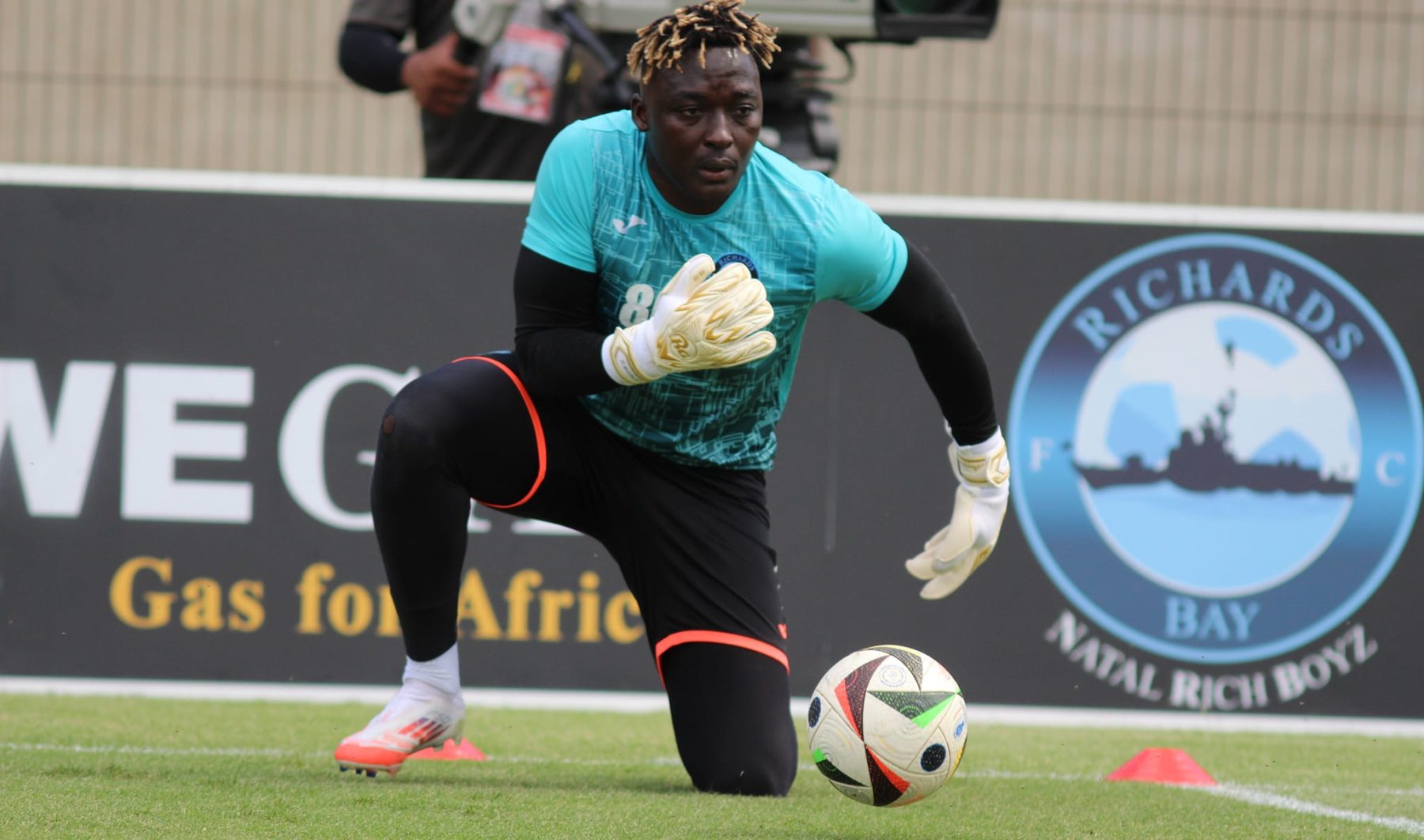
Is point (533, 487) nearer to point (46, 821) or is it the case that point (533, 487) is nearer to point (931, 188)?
point (46, 821)

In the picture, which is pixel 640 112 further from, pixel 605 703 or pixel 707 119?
pixel 605 703

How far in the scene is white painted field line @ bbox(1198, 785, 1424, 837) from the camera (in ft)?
12.1

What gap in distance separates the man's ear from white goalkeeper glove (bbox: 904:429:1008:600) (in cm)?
100

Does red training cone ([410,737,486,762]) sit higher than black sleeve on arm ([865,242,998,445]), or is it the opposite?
black sleeve on arm ([865,242,998,445])

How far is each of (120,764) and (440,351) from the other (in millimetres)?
2077

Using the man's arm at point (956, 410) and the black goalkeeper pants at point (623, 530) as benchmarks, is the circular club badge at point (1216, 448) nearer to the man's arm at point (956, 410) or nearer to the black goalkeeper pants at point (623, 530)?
the man's arm at point (956, 410)

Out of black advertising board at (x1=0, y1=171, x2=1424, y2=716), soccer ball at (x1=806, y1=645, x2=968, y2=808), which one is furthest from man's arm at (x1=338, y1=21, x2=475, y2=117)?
soccer ball at (x1=806, y1=645, x2=968, y2=808)

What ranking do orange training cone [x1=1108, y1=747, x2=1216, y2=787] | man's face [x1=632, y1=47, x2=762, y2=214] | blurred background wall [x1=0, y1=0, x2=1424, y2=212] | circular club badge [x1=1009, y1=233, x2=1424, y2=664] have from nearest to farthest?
man's face [x1=632, y1=47, x2=762, y2=214] → orange training cone [x1=1108, y1=747, x2=1216, y2=787] → circular club badge [x1=1009, y1=233, x2=1424, y2=664] → blurred background wall [x1=0, y1=0, x2=1424, y2=212]

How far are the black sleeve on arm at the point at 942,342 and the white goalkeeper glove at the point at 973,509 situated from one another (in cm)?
6

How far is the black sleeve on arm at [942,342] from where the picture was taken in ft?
12.5

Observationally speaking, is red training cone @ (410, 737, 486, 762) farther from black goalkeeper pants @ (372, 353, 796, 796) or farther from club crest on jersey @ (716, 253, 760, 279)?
club crest on jersey @ (716, 253, 760, 279)

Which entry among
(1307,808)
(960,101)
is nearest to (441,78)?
(1307,808)

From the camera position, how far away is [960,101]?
436 inches

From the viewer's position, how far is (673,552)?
4039 mm
